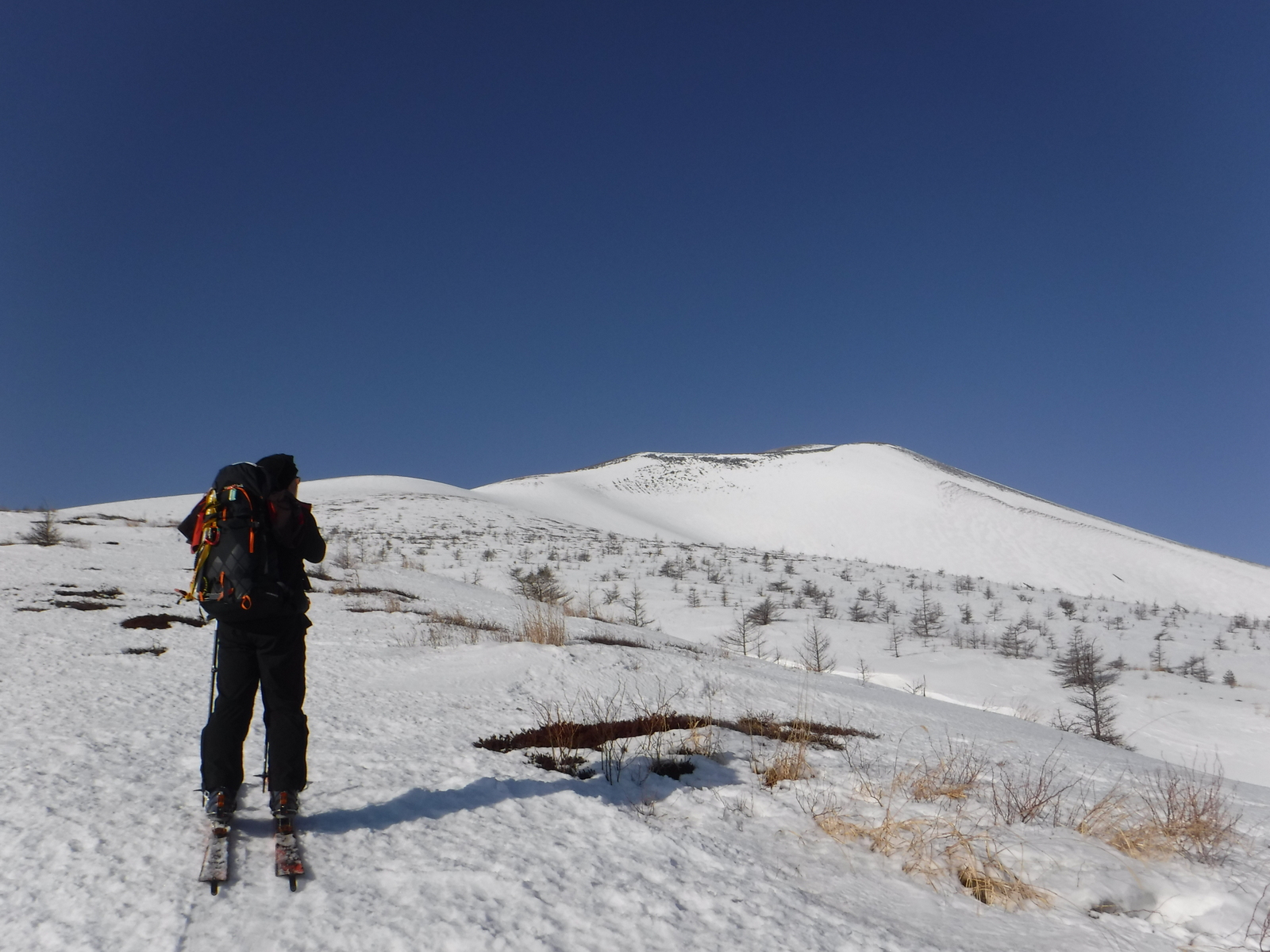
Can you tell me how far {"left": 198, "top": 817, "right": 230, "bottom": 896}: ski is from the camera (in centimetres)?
220

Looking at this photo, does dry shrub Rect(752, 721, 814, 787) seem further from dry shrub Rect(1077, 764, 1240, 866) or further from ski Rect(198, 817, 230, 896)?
ski Rect(198, 817, 230, 896)

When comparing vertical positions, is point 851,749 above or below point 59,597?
below

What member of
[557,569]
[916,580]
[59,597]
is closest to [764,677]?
[59,597]

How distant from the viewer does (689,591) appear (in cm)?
1562

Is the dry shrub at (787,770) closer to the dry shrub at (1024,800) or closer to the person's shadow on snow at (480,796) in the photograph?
the person's shadow on snow at (480,796)

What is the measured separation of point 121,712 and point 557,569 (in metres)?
14.3

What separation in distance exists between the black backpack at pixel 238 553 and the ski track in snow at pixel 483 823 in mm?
830

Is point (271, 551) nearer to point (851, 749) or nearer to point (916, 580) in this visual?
point (851, 749)

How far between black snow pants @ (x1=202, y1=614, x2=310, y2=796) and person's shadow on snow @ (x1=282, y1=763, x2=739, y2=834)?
25 cm

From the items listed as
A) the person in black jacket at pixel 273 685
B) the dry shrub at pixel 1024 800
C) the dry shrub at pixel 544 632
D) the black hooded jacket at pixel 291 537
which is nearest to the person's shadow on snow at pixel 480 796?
the person in black jacket at pixel 273 685

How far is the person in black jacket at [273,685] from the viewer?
263cm

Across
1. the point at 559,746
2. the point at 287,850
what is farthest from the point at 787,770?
the point at 287,850

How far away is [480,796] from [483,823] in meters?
0.32

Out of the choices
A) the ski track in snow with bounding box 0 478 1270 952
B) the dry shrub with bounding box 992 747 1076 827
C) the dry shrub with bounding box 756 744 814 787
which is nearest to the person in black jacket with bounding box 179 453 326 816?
the ski track in snow with bounding box 0 478 1270 952
